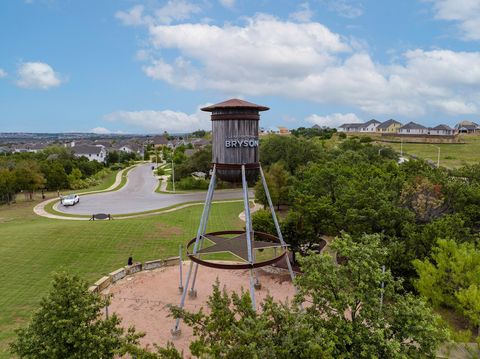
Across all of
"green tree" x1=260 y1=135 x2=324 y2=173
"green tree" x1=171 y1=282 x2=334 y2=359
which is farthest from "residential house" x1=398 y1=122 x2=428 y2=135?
"green tree" x1=171 y1=282 x2=334 y2=359

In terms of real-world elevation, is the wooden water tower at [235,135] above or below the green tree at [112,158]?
above

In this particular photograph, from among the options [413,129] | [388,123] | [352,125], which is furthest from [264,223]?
[352,125]

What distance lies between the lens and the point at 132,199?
174ft

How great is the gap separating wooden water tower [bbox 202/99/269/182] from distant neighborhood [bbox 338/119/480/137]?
12578 centimetres

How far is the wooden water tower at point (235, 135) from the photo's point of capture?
1647 cm

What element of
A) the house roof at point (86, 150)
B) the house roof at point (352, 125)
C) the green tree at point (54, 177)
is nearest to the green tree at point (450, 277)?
the green tree at point (54, 177)

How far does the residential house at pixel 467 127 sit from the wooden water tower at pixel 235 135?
158938mm

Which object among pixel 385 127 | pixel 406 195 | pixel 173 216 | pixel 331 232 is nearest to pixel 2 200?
pixel 173 216

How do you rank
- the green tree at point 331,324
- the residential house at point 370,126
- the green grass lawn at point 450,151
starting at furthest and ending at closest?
the residential house at point 370,126
the green grass lawn at point 450,151
the green tree at point 331,324

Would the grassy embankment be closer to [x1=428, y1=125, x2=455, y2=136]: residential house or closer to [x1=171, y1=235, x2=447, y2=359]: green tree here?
[x1=428, y1=125, x2=455, y2=136]: residential house

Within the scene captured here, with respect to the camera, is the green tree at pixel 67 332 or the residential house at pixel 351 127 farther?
the residential house at pixel 351 127

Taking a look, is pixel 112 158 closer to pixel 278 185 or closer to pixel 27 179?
pixel 27 179

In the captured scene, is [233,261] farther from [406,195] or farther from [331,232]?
[406,195]

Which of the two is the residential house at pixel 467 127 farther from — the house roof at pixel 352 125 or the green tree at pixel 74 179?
the green tree at pixel 74 179
